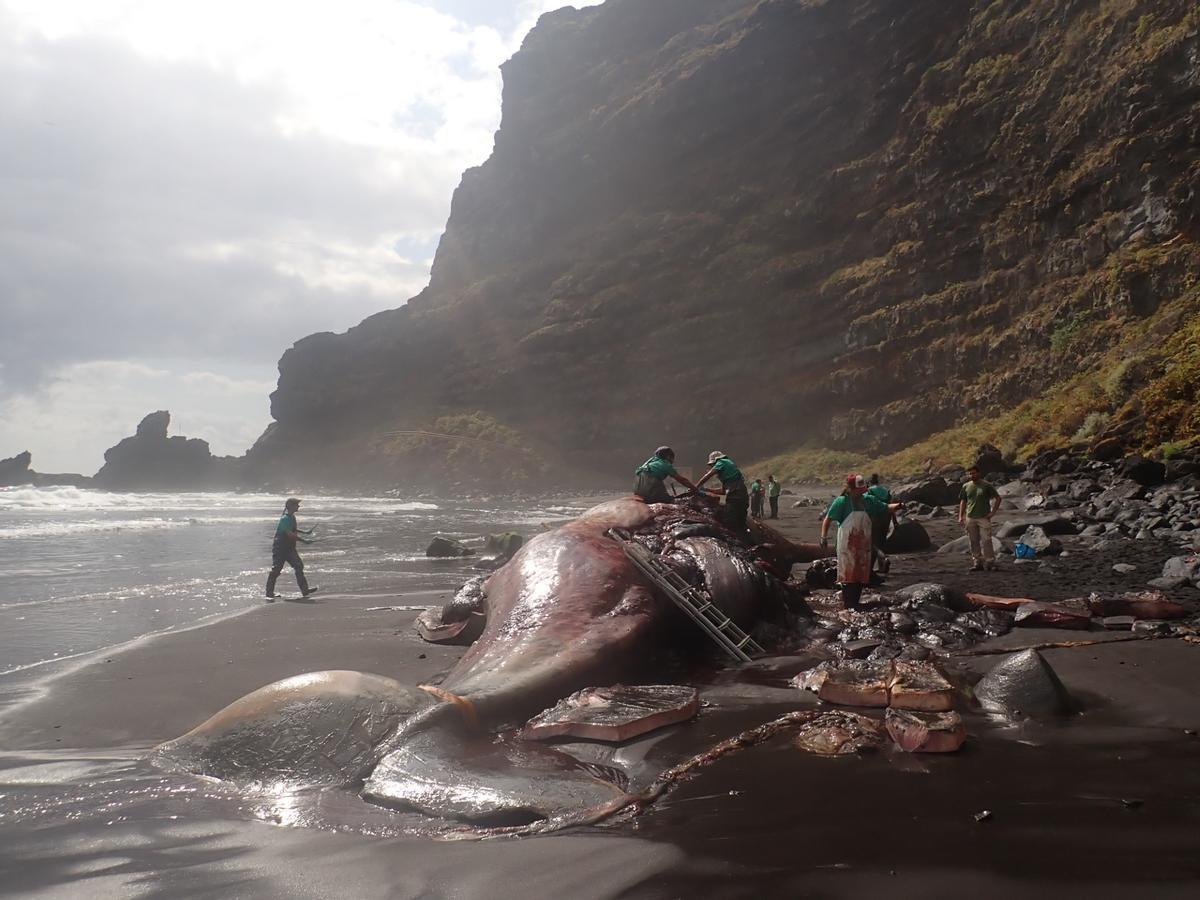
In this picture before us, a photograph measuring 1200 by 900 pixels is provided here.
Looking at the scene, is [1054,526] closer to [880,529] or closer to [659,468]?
[880,529]

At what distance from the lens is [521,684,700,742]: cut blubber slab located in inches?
147

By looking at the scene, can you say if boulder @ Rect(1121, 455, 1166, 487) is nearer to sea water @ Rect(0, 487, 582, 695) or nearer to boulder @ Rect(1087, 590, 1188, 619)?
boulder @ Rect(1087, 590, 1188, 619)

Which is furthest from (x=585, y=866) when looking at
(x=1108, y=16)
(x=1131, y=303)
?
(x=1108, y=16)

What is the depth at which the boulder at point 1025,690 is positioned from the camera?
12.8ft

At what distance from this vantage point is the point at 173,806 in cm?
315

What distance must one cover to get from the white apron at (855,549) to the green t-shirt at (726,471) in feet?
4.00

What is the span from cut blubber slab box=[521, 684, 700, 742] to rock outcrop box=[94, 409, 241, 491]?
93492 mm

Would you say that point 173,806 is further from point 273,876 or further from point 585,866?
point 585,866

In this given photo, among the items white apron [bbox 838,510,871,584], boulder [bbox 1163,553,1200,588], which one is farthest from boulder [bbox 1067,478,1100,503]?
white apron [bbox 838,510,871,584]

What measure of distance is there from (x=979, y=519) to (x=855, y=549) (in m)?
3.51

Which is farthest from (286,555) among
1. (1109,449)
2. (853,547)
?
(1109,449)

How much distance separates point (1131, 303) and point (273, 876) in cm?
3346

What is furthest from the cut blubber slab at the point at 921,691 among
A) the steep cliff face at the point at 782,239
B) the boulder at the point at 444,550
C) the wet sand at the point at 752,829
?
the steep cliff face at the point at 782,239

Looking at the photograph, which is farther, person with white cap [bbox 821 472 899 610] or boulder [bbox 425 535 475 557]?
boulder [bbox 425 535 475 557]
